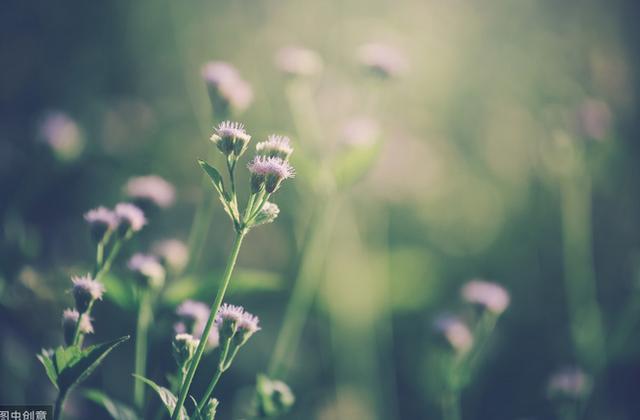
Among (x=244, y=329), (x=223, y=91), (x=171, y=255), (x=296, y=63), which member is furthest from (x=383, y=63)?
(x=244, y=329)

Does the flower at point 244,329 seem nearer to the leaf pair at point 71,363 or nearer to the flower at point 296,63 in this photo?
the leaf pair at point 71,363

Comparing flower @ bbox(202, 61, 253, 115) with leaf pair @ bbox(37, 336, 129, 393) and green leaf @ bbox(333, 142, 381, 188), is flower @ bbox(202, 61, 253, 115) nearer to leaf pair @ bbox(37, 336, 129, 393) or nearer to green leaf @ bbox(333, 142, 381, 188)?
green leaf @ bbox(333, 142, 381, 188)

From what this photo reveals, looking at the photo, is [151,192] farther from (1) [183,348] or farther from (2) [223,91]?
(1) [183,348]

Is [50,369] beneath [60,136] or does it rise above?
beneath

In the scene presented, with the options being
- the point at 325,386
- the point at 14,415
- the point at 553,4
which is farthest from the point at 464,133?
the point at 14,415

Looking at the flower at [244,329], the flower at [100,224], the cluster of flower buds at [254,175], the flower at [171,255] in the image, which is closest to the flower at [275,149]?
the cluster of flower buds at [254,175]

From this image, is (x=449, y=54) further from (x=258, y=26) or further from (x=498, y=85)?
(x=258, y=26)

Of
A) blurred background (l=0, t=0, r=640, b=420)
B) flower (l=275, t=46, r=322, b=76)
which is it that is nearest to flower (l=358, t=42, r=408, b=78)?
blurred background (l=0, t=0, r=640, b=420)
